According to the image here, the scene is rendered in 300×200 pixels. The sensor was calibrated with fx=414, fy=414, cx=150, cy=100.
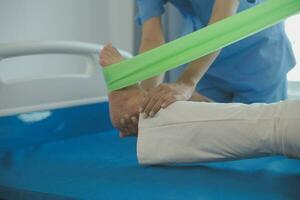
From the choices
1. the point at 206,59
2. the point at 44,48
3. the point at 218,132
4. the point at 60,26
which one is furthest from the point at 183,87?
the point at 60,26

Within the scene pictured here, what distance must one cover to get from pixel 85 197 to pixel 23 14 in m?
1.19

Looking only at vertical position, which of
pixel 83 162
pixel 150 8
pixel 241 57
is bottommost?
pixel 83 162

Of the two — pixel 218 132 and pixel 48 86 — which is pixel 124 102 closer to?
pixel 218 132

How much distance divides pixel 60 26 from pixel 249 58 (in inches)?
36.1

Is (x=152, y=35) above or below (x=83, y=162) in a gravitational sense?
above

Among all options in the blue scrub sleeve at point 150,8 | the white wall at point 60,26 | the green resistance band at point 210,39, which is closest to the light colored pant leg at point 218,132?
the green resistance band at point 210,39

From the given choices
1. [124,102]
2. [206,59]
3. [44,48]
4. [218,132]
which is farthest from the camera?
[44,48]

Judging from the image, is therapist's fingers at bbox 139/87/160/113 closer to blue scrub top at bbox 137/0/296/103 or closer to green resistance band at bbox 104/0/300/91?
green resistance band at bbox 104/0/300/91

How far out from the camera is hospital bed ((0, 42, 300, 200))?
770 mm

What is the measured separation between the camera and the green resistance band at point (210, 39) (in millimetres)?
885

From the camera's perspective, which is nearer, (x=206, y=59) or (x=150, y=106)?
(x=150, y=106)

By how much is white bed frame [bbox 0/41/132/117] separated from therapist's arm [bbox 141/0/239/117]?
1.52ft

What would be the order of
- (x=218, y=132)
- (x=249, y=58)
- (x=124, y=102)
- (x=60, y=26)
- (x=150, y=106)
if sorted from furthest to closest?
(x=60, y=26) < (x=249, y=58) < (x=124, y=102) < (x=150, y=106) < (x=218, y=132)

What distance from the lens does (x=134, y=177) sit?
2.83ft
